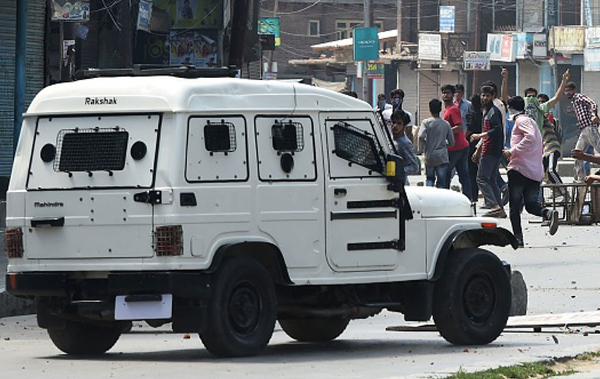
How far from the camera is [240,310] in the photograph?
986cm

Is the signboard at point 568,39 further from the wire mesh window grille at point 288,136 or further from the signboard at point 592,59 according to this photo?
the wire mesh window grille at point 288,136

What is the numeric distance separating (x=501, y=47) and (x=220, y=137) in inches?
2293

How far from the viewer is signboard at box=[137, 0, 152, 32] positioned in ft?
80.7

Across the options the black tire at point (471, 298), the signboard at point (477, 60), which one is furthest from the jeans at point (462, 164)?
the signboard at point (477, 60)

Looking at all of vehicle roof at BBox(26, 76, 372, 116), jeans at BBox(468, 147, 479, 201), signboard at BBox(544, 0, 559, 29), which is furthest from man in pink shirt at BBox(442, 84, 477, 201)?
signboard at BBox(544, 0, 559, 29)

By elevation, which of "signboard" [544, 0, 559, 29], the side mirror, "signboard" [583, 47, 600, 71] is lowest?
the side mirror

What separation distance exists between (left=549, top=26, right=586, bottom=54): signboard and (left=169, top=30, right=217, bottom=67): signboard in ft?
115

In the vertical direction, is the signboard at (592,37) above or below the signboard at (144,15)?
above

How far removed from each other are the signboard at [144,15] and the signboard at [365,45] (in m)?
35.4

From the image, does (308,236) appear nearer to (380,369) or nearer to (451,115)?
(380,369)

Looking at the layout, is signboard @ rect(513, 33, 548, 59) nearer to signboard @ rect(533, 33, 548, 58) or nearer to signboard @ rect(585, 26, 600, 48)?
signboard @ rect(533, 33, 548, 58)

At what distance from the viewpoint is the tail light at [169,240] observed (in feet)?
31.3

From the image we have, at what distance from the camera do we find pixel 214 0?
27859 millimetres

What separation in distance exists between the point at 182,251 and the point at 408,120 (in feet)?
22.8
